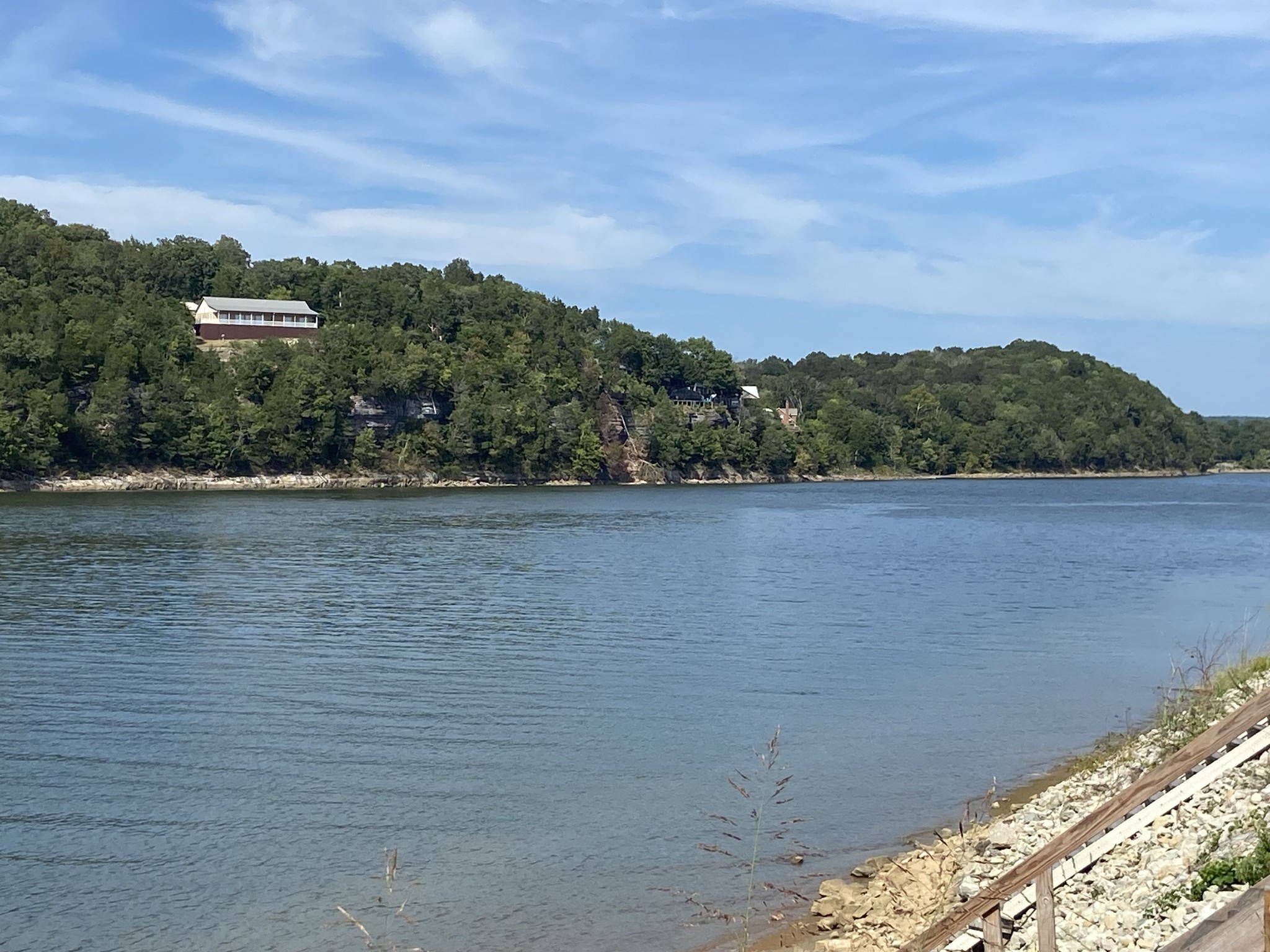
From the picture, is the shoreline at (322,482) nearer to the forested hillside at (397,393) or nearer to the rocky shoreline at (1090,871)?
the forested hillside at (397,393)

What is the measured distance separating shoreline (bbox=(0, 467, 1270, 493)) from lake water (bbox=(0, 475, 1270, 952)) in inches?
2214

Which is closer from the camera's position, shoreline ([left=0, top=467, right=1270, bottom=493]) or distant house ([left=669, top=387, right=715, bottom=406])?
shoreline ([left=0, top=467, right=1270, bottom=493])

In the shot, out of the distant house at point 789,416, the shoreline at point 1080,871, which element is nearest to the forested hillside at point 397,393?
the distant house at point 789,416

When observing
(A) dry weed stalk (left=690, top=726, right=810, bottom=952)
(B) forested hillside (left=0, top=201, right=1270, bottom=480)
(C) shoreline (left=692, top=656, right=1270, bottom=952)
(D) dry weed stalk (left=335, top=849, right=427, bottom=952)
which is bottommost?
(D) dry weed stalk (left=335, top=849, right=427, bottom=952)

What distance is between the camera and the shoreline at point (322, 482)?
4026 inches

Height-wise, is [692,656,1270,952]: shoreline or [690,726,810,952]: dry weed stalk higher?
[692,656,1270,952]: shoreline

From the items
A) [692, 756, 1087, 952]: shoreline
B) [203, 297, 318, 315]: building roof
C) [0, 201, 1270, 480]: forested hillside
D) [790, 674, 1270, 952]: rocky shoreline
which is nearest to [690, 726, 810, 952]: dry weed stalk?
[692, 756, 1087, 952]: shoreline

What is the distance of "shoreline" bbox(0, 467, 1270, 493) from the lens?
102m

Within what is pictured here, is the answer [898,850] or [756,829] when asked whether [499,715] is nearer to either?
[756,829]

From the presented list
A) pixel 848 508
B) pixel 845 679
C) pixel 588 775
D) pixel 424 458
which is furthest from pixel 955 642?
pixel 424 458

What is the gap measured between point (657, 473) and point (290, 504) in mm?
71316

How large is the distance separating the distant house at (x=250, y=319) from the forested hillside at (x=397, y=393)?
2772 mm

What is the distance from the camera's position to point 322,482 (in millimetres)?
122250

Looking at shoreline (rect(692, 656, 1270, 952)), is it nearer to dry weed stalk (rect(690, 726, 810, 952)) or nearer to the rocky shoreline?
the rocky shoreline
